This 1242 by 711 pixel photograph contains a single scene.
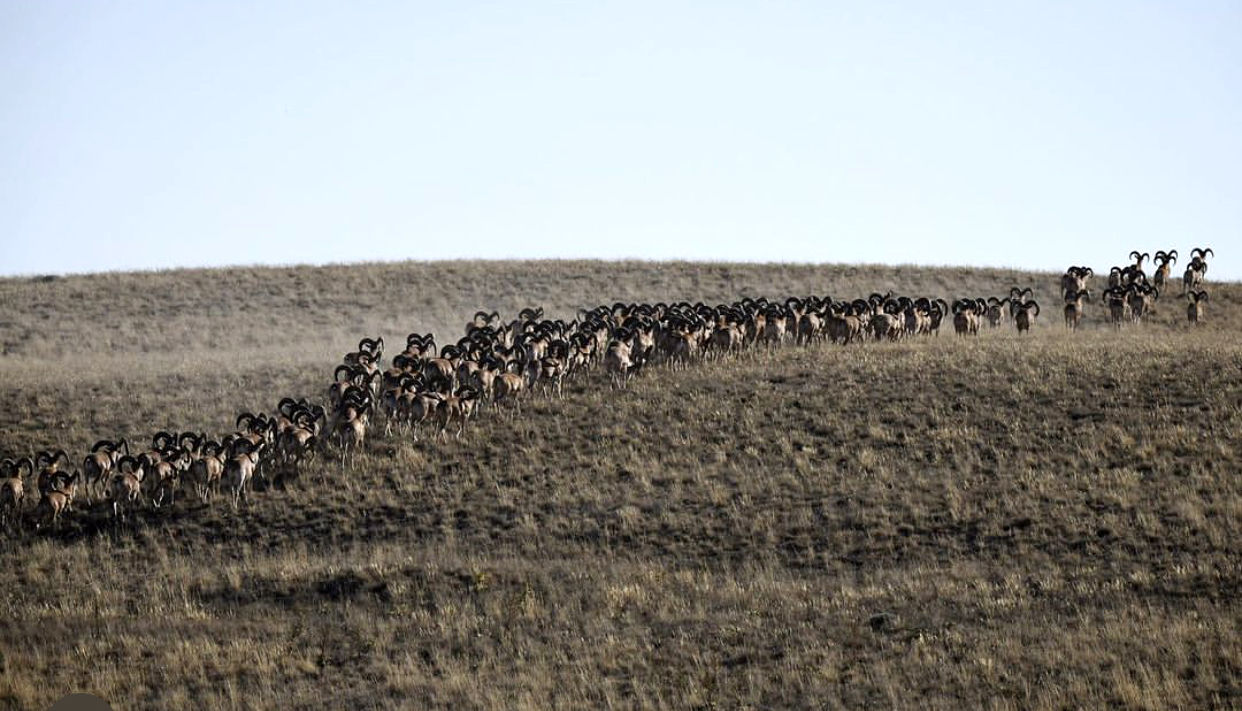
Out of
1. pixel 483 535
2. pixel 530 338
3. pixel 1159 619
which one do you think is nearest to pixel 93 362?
pixel 530 338

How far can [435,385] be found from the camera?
113ft

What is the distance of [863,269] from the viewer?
202 ft

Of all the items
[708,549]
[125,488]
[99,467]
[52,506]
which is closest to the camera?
[708,549]

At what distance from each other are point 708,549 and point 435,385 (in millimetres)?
11867

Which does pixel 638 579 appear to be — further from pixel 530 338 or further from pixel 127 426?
pixel 127 426

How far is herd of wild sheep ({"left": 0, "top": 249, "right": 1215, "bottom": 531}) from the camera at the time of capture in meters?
28.7

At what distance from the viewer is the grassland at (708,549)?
1903 centimetres

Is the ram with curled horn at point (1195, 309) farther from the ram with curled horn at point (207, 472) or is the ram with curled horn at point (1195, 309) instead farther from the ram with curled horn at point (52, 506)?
the ram with curled horn at point (52, 506)

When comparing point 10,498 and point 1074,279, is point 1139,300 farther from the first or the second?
point 10,498

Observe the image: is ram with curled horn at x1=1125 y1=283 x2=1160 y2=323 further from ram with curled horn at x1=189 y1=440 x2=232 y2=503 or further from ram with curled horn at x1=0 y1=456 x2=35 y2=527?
ram with curled horn at x1=0 y1=456 x2=35 y2=527

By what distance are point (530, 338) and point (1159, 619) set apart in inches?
789

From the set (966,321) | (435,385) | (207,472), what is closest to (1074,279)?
(966,321)

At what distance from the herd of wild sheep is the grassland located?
0.68m

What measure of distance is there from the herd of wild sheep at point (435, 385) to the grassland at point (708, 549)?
68cm
